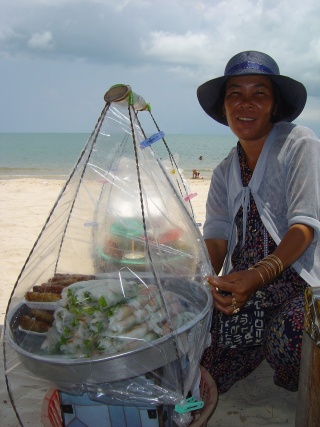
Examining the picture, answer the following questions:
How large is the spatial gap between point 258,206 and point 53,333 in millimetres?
1125

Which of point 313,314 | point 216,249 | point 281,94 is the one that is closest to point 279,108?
point 281,94

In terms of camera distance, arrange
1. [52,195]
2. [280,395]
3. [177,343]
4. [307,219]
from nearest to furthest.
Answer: [177,343]
[307,219]
[280,395]
[52,195]

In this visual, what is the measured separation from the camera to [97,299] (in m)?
1.40

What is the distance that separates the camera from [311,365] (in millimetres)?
1270

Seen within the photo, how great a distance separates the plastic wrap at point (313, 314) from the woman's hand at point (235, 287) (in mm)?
330

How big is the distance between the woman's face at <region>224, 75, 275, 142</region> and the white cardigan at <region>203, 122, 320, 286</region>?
0.11 m

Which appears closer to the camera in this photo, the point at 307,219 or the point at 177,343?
the point at 177,343

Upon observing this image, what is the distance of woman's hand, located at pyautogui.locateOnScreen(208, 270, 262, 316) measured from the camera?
5.27 feet

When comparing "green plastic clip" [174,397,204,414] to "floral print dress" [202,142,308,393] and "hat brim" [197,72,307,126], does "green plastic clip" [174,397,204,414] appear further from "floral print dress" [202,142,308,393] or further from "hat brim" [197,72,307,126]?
"hat brim" [197,72,307,126]

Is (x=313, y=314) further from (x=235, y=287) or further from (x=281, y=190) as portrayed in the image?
(x=281, y=190)

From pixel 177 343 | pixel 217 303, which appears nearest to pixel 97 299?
pixel 177 343

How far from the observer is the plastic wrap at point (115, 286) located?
4.36ft

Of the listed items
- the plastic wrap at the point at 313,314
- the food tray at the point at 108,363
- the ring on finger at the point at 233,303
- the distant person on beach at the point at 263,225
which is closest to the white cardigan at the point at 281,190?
the distant person on beach at the point at 263,225

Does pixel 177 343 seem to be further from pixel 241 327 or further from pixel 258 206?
pixel 258 206
